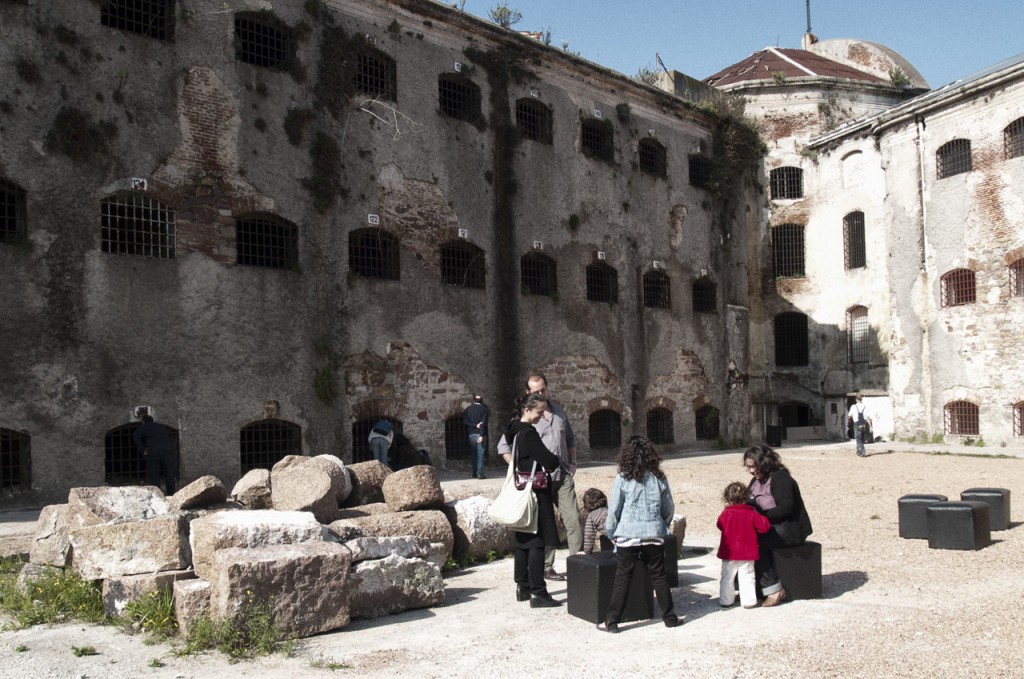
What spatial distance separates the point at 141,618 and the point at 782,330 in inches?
991

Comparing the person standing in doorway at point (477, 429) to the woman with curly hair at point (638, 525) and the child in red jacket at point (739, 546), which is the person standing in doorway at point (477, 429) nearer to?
the child in red jacket at point (739, 546)

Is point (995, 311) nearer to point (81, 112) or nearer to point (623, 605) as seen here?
point (623, 605)

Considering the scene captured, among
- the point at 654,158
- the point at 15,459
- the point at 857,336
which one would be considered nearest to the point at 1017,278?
the point at 857,336

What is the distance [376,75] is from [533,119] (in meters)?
4.53

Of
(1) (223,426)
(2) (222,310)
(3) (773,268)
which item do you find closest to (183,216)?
(2) (222,310)

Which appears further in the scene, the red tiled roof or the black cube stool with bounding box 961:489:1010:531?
the red tiled roof

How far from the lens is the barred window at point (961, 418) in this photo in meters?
23.7

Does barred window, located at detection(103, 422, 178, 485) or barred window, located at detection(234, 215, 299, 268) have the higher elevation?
barred window, located at detection(234, 215, 299, 268)

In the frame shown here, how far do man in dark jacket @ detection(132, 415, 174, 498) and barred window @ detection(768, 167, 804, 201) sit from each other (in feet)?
71.9

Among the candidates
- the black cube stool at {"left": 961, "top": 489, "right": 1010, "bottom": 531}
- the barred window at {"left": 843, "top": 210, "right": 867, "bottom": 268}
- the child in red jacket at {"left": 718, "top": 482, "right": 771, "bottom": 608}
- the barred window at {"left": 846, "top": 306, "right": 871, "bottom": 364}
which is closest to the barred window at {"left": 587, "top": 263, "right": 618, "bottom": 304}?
the barred window at {"left": 846, "top": 306, "right": 871, "bottom": 364}

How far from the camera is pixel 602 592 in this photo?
22.3ft

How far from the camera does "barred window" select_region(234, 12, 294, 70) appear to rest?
53.5 feet

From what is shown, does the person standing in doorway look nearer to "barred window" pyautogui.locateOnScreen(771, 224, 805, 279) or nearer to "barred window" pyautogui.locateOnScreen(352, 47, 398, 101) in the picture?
"barred window" pyautogui.locateOnScreen(352, 47, 398, 101)

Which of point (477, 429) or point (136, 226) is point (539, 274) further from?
point (136, 226)
